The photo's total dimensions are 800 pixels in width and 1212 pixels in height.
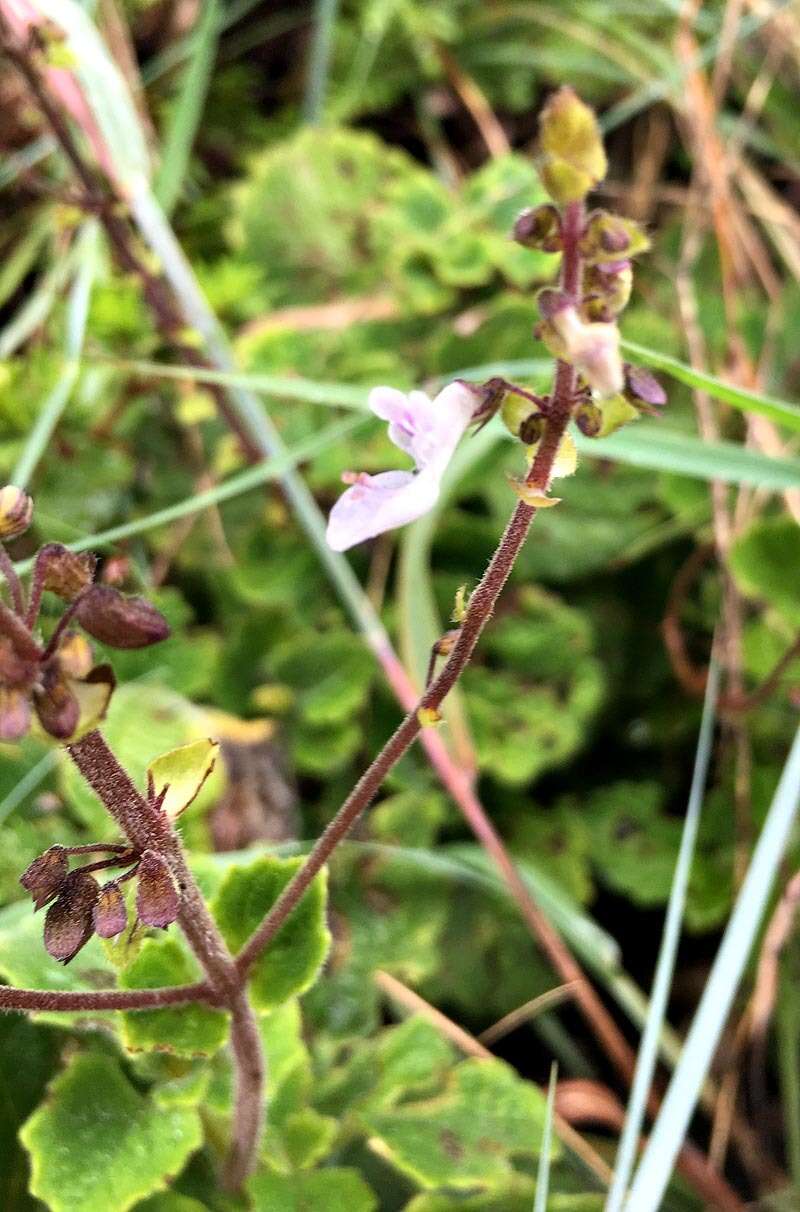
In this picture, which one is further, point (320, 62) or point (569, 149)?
point (320, 62)

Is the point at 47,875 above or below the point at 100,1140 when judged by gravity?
above

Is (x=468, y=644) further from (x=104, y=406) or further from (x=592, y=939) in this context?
(x=104, y=406)

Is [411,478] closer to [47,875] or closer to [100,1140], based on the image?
[47,875]

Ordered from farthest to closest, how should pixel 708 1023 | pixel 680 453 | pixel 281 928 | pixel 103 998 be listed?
pixel 680 453, pixel 708 1023, pixel 281 928, pixel 103 998

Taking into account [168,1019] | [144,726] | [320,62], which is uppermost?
[320,62]

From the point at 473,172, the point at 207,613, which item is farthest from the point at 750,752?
the point at 473,172

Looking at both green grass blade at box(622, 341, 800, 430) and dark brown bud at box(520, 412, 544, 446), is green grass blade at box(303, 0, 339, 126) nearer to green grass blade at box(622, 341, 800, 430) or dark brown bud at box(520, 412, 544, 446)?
green grass blade at box(622, 341, 800, 430)

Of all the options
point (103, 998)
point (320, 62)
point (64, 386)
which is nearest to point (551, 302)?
point (103, 998)

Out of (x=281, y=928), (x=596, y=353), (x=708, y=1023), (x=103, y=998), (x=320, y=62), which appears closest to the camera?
(x=596, y=353)

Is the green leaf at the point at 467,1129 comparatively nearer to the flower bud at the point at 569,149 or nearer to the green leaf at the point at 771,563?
the green leaf at the point at 771,563
